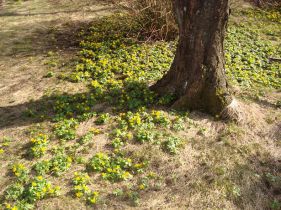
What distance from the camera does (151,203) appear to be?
5156mm

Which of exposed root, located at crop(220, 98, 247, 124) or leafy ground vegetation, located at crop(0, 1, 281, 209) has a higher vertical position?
exposed root, located at crop(220, 98, 247, 124)

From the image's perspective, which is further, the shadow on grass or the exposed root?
the shadow on grass

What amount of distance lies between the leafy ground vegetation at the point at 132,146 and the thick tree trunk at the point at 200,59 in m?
0.33

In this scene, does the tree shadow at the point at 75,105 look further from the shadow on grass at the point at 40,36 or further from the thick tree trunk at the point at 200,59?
the shadow on grass at the point at 40,36

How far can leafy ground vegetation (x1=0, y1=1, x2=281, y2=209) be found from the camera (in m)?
5.24

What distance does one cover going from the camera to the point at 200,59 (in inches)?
260

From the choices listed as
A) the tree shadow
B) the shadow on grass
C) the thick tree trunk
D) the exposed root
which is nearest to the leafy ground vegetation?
the tree shadow

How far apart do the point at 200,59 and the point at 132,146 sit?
2103 mm

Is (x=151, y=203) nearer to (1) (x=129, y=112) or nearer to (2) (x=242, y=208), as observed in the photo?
(2) (x=242, y=208)

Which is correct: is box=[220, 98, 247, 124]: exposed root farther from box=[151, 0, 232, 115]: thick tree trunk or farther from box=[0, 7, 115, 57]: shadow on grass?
box=[0, 7, 115, 57]: shadow on grass

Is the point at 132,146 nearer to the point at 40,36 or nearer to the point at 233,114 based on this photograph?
the point at 233,114

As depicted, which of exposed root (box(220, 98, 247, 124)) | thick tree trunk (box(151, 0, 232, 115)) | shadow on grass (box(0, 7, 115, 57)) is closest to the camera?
thick tree trunk (box(151, 0, 232, 115))

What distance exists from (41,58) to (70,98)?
2875 millimetres

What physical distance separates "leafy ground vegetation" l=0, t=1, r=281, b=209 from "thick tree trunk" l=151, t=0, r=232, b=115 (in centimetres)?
33
